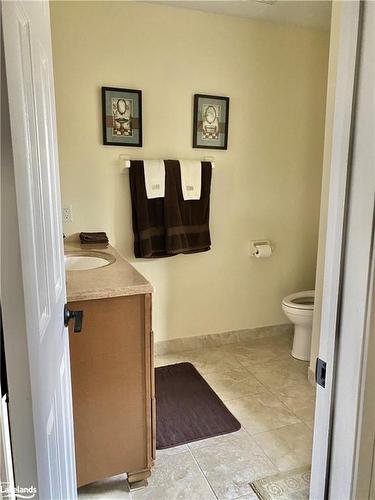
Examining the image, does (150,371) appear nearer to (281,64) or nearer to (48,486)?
(48,486)

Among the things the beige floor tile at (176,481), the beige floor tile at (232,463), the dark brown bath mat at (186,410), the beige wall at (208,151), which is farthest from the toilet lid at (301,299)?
the beige floor tile at (176,481)

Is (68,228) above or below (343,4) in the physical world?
below

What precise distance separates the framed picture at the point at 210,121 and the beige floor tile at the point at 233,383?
1664 millimetres

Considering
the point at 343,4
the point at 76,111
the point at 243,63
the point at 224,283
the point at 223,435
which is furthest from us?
the point at 224,283

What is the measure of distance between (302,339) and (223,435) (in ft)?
3.73

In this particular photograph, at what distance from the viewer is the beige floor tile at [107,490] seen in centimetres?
165

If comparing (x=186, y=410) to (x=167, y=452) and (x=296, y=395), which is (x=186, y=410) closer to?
(x=167, y=452)

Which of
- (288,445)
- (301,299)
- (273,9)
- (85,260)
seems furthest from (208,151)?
(288,445)

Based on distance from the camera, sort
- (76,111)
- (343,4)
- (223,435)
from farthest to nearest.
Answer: (76,111), (223,435), (343,4)

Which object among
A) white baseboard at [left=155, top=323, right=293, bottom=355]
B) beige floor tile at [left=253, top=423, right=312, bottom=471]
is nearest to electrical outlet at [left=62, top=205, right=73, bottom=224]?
white baseboard at [left=155, top=323, right=293, bottom=355]

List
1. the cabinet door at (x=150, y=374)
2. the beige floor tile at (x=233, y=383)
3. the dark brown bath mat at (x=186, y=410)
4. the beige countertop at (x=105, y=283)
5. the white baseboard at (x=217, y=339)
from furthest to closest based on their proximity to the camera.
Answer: the white baseboard at (x=217, y=339) → the beige floor tile at (x=233, y=383) → the dark brown bath mat at (x=186, y=410) → the cabinet door at (x=150, y=374) → the beige countertop at (x=105, y=283)

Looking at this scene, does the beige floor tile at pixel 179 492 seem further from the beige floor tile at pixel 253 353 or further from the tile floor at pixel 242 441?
the beige floor tile at pixel 253 353

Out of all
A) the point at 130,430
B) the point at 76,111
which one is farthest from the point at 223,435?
the point at 76,111

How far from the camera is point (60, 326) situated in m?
1.10
